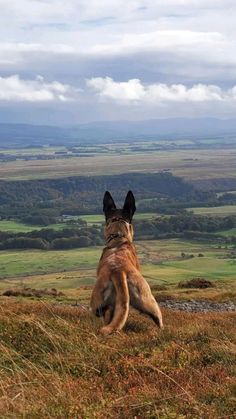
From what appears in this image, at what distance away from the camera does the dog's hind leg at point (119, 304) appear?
802 cm

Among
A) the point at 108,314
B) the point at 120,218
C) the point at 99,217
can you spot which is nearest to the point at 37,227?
the point at 99,217

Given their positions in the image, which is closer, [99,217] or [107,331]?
[107,331]

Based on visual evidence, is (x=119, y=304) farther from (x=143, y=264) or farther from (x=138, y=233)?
(x=138, y=233)

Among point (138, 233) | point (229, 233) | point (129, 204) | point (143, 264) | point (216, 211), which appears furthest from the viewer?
point (216, 211)

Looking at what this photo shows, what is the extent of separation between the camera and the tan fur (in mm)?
8195

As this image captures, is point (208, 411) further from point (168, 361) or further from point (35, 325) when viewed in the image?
point (35, 325)

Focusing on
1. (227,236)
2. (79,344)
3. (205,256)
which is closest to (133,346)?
(79,344)

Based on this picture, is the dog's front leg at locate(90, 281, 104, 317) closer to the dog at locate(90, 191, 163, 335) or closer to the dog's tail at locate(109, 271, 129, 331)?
the dog at locate(90, 191, 163, 335)

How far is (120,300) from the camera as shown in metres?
8.24

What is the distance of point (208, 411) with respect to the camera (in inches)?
194

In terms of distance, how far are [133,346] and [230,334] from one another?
2.56m

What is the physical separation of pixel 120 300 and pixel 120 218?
2041 millimetres

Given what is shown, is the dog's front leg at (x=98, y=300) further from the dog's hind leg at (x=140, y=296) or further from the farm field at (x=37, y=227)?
the farm field at (x=37, y=227)

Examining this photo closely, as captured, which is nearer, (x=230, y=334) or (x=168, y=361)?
(x=168, y=361)
